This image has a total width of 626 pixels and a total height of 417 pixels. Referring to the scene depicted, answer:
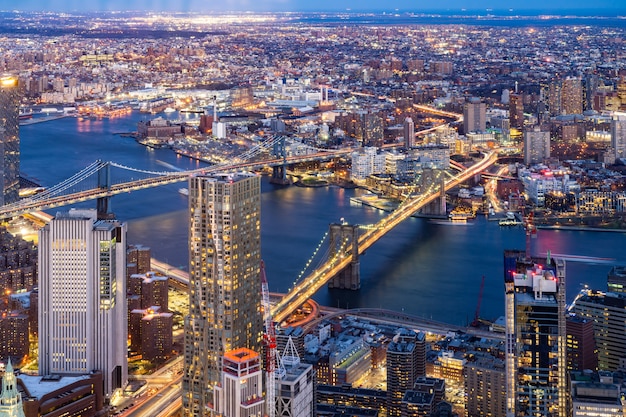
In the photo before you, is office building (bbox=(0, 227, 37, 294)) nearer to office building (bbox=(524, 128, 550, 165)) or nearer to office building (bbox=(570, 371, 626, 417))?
office building (bbox=(570, 371, 626, 417))

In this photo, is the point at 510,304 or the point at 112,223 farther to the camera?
the point at 112,223

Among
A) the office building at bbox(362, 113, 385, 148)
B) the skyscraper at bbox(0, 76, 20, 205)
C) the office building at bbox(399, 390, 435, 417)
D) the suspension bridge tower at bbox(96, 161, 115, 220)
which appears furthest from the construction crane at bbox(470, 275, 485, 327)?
the office building at bbox(362, 113, 385, 148)

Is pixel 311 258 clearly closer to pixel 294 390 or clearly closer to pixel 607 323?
pixel 607 323

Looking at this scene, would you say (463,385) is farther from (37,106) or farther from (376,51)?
(376,51)

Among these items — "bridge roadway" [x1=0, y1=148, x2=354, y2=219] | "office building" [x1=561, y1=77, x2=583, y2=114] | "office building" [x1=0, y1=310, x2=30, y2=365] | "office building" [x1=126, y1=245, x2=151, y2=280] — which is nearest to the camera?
"office building" [x1=0, y1=310, x2=30, y2=365]

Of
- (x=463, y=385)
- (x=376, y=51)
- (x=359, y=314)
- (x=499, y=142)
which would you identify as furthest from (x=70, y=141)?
(x=376, y=51)

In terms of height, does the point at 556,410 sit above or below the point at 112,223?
below
